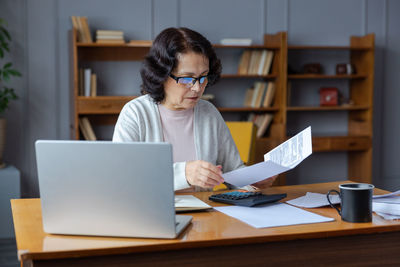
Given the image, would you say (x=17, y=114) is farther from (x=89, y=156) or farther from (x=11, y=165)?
(x=89, y=156)

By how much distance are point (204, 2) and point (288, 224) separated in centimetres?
370

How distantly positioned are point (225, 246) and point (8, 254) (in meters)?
2.63

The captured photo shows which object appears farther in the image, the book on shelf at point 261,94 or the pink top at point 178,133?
the book on shelf at point 261,94

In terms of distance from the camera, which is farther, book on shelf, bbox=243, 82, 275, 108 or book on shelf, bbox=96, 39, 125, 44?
book on shelf, bbox=243, 82, 275, 108

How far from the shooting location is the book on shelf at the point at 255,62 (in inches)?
180

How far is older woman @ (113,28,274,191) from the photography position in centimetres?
191

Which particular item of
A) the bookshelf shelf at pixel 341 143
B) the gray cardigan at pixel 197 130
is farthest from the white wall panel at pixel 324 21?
the gray cardigan at pixel 197 130

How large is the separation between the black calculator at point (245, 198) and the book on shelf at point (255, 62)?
3.03m

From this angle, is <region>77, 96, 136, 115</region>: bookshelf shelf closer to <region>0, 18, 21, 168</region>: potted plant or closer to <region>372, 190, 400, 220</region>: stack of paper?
<region>0, 18, 21, 168</region>: potted plant

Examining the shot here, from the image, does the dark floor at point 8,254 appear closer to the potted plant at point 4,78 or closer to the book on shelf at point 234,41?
the potted plant at point 4,78

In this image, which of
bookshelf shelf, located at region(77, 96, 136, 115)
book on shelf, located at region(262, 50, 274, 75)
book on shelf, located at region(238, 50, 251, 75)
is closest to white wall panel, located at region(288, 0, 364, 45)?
book on shelf, located at region(262, 50, 274, 75)

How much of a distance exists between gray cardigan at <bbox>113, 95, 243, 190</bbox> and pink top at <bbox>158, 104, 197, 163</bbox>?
0.10 ft

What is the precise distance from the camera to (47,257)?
1094 mm

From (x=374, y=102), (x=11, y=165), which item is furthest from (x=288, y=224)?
(x=374, y=102)
